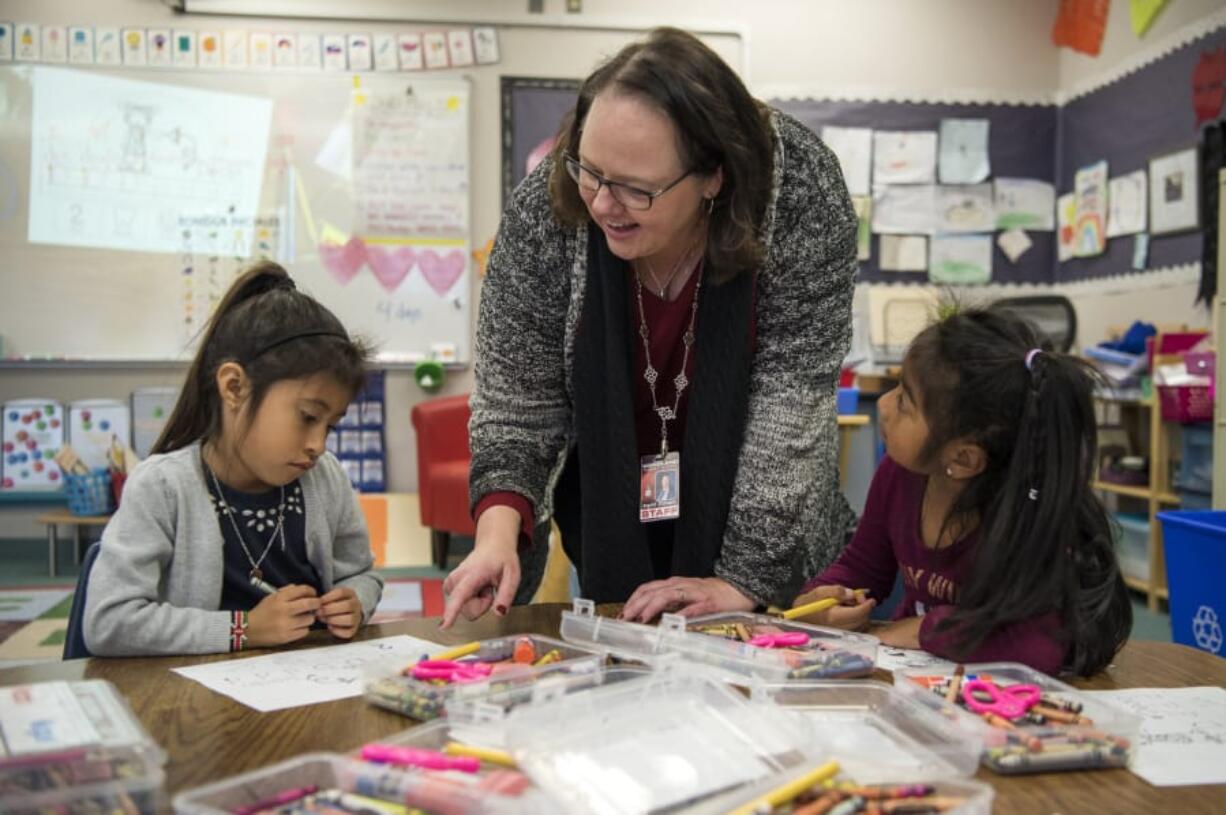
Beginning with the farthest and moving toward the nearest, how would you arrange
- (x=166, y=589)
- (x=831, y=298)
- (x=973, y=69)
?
(x=973, y=69)
(x=831, y=298)
(x=166, y=589)

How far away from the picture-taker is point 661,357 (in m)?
1.53

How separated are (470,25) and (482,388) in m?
3.84

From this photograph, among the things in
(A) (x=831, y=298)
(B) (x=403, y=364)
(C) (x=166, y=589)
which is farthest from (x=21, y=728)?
(B) (x=403, y=364)

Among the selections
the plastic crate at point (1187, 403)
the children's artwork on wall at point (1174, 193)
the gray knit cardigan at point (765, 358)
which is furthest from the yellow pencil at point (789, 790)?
the children's artwork on wall at point (1174, 193)

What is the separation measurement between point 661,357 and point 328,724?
79cm

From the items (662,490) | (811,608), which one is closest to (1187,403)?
(662,490)

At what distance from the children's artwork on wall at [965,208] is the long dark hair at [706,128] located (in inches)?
158

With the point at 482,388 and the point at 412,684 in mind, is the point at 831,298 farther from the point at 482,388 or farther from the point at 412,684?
the point at 412,684

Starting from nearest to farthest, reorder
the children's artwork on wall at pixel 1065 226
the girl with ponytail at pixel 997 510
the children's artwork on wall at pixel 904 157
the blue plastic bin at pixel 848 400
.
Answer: the girl with ponytail at pixel 997 510
the blue plastic bin at pixel 848 400
the children's artwork on wall at pixel 1065 226
the children's artwork on wall at pixel 904 157

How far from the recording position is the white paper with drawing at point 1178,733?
0.81 meters

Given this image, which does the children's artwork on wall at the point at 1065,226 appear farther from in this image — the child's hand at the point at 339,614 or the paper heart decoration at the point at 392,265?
the child's hand at the point at 339,614

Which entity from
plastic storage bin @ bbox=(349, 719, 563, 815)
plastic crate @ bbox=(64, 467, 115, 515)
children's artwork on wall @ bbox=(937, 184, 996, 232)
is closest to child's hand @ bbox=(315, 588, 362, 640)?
plastic storage bin @ bbox=(349, 719, 563, 815)

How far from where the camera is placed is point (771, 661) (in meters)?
0.98

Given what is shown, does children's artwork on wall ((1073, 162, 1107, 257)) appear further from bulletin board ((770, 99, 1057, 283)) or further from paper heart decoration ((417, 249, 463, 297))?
paper heart decoration ((417, 249, 463, 297))
